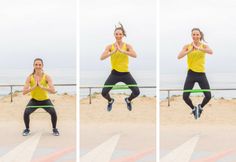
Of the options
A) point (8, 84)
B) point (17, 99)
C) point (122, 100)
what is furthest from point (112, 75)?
point (17, 99)

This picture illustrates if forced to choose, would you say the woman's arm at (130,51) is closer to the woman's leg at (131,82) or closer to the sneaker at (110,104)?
the woman's leg at (131,82)

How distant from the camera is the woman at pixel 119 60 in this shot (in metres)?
4.64

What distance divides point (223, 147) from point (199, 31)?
119 centimetres

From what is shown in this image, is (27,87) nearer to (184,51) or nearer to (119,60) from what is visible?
(119,60)

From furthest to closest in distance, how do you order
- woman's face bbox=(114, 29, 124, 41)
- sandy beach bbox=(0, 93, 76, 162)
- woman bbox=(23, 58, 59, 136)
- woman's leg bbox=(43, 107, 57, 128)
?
1. woman's leg bbox=(43, 107, 57, 128)
2. woman bbox=(23, 58, 59, 136)
3. woman's face bbox=(114, 29, 124, 41)
4. sandy beach bbox=(0, 93, 76, 162)

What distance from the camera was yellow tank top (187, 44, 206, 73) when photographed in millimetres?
4723

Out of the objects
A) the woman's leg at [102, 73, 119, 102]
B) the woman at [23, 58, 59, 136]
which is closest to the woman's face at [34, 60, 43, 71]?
the woman at [23, 58, 59, 136]

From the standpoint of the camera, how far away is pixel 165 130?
5.20 meters

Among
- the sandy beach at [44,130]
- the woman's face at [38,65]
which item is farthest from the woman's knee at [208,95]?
the woman's face at [38,65]

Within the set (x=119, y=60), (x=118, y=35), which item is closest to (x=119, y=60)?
(x=119, y=60)

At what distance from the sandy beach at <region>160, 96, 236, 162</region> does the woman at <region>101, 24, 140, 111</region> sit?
0.70 m

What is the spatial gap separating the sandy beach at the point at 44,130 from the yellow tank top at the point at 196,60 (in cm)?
143

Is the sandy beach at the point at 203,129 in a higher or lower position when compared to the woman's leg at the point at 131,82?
lower

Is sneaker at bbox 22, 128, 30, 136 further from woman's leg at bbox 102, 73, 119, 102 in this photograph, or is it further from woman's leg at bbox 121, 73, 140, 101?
woman's leg at bbox 121, 73, 140, 101
